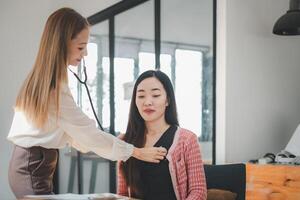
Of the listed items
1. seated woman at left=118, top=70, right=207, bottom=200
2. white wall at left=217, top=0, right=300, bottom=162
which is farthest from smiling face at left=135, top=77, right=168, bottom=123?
white wall at left=217, top=0, right=300, bottom=162

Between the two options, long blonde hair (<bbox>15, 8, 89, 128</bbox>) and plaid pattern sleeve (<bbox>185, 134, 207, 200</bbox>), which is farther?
plaid pattern sleeve (<bbox>185, 134, 207, 200</bbox>)

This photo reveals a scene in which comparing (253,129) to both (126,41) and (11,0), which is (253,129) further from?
(11,0)

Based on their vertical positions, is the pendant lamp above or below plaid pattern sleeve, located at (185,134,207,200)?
above

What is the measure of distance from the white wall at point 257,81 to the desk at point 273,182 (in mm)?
182

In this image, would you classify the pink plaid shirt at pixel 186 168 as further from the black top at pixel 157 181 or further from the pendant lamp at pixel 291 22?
the pendant lamp at pixel 291 22

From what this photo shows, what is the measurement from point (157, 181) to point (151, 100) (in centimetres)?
29

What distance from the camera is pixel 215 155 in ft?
7.83

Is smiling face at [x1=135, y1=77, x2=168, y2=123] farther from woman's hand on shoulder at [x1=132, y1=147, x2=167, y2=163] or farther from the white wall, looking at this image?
the white wall

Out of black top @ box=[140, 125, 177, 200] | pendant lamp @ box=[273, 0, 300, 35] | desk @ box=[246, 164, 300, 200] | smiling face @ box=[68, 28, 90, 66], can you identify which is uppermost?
pendant lamp @ box=[273, 0, 300, 35]

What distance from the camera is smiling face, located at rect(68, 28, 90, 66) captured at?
1.32m

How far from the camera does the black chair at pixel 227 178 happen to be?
1.79 m

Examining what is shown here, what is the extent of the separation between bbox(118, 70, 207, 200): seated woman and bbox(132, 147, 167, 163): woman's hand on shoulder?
30 millimetres

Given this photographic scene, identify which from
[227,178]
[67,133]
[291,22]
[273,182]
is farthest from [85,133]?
[291,22]

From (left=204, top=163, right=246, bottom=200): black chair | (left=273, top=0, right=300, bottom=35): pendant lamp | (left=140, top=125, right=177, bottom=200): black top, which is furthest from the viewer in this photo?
(left=273, top=0, right=300, bottom=35): pendant lamp
